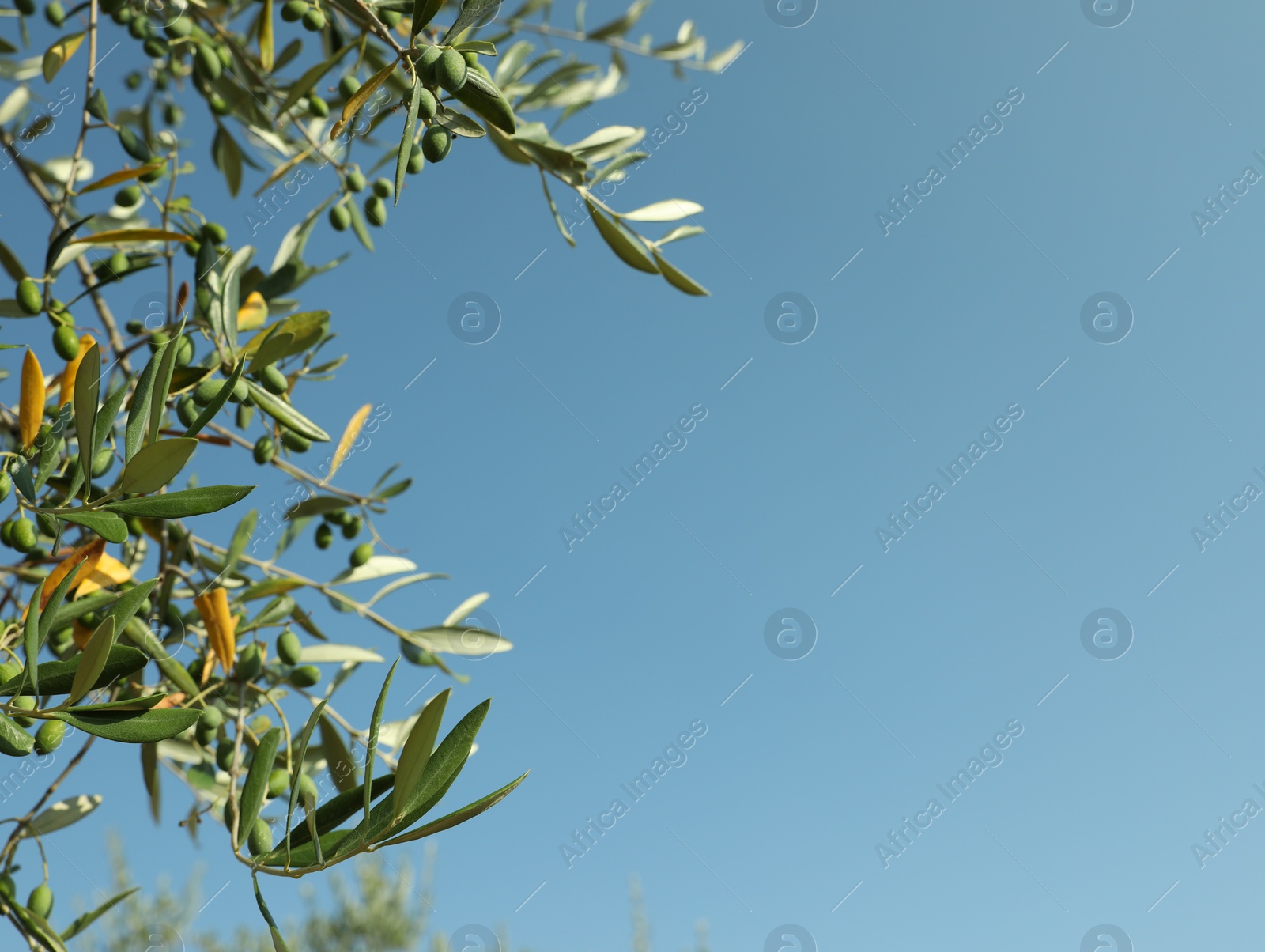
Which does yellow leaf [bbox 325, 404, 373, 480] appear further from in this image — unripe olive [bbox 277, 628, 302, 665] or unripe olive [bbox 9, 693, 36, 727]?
unripe olive [bbox 9, 693, 36, 727]

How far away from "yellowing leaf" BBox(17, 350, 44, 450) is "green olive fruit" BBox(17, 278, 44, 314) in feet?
1.40

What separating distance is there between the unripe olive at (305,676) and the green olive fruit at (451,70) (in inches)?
48.3

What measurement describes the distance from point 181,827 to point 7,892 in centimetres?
29

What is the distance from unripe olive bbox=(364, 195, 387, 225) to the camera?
7.22 feet

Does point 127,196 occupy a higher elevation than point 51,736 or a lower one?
higher

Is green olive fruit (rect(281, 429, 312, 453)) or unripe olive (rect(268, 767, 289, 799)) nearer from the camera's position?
unripe olive (rect(268, 767, 289, 799))

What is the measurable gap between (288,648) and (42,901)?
0.63 metres

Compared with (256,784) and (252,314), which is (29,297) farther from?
(256,784)

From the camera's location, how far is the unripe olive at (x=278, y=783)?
5.22 feet

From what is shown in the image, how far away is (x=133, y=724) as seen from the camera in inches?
36.4

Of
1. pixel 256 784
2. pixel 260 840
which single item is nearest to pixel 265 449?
pixel 260 840

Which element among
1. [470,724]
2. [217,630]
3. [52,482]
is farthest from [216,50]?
[470,724]

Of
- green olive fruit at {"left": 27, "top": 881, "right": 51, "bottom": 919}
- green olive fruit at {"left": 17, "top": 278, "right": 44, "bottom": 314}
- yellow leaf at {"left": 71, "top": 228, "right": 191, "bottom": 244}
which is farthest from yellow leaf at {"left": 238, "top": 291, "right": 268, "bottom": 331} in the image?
green olive fruit at {"left": 27, "top": 881, "right": 51, "bottom": 919}

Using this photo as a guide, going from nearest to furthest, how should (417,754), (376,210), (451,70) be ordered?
(417,754) < (451,70) < (376,210)
